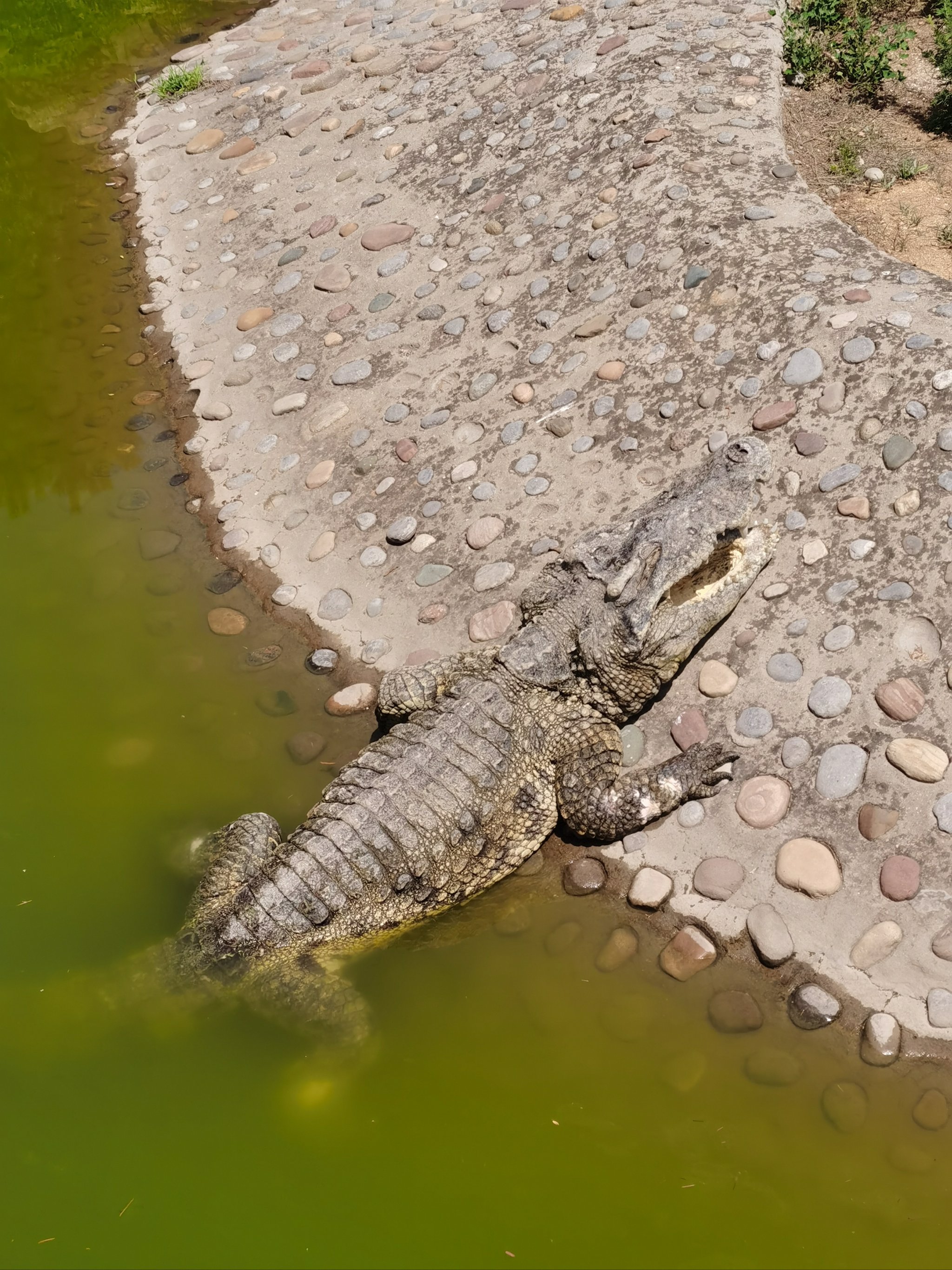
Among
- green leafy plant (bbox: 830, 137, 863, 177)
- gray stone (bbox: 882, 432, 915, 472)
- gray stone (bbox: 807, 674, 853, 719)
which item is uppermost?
green leafy plant (bbox: 830, 137, 863, 177)

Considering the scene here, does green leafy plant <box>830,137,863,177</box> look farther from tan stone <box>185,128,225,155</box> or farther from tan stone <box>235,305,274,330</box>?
tan stone <box>185,128,225,155</box>

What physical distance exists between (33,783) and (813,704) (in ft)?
12.8

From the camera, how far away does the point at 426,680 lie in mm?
5176

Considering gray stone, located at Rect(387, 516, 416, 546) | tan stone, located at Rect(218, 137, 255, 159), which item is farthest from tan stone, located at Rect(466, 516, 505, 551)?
tan stone, located at Rect(218, 137, 255, 159)

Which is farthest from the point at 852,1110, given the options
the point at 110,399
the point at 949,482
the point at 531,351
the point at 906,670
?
the point at 110,399

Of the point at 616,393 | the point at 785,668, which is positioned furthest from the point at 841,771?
the point at 616,393

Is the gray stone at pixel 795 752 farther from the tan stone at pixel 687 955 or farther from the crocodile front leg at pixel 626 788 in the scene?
the tan stone at pixel 687 955

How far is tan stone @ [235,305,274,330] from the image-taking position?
25.1 feet

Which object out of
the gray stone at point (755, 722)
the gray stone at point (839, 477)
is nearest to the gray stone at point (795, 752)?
the gray stone at point (755, 722)

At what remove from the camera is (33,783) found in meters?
5.18

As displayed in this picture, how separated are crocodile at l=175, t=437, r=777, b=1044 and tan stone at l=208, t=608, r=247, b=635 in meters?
1.22

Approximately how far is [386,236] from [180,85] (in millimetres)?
4519

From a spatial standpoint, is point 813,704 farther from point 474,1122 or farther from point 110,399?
point 110,399

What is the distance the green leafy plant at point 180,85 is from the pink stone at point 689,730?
908 centimetres
